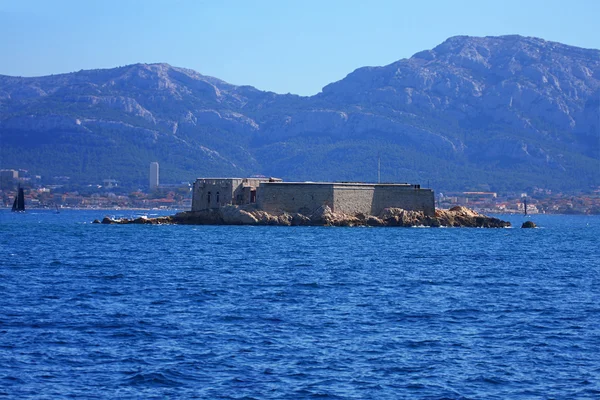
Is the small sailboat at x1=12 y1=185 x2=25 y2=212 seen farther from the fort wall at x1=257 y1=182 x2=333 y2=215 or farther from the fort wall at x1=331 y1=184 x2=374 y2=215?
the fort wall at x1=331 y1=184 x2=374 y2=215

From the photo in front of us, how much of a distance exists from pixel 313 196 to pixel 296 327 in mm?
49287

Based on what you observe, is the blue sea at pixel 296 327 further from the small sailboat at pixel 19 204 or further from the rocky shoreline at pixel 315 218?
the small sailboat at pixel 19 204

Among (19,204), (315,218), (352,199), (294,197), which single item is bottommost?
(315,218)

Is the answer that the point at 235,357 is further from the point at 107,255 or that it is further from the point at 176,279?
the point at 107,255

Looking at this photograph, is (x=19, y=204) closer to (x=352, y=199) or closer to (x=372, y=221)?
(x=372, y=221)

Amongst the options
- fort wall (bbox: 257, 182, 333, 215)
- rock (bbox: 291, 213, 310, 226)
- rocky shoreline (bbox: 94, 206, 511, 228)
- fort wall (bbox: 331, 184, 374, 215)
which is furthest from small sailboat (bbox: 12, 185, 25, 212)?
fort wall (bbox: 331, 184, 374, 215)

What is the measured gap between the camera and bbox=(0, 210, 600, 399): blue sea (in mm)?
19938

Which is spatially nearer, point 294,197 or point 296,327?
point 296,327

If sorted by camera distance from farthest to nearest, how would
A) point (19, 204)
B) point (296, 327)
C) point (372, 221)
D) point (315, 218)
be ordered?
point (19, 204) → point (372, 221) → point (315, 218) → point (296, 327)

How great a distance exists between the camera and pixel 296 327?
2558cm

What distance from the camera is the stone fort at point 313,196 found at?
74.7m

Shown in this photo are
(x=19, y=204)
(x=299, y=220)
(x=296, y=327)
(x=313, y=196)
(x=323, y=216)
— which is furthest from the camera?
(x=19, y=204)

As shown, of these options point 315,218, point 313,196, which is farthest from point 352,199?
point 315,218

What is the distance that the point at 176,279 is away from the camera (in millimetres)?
36656
